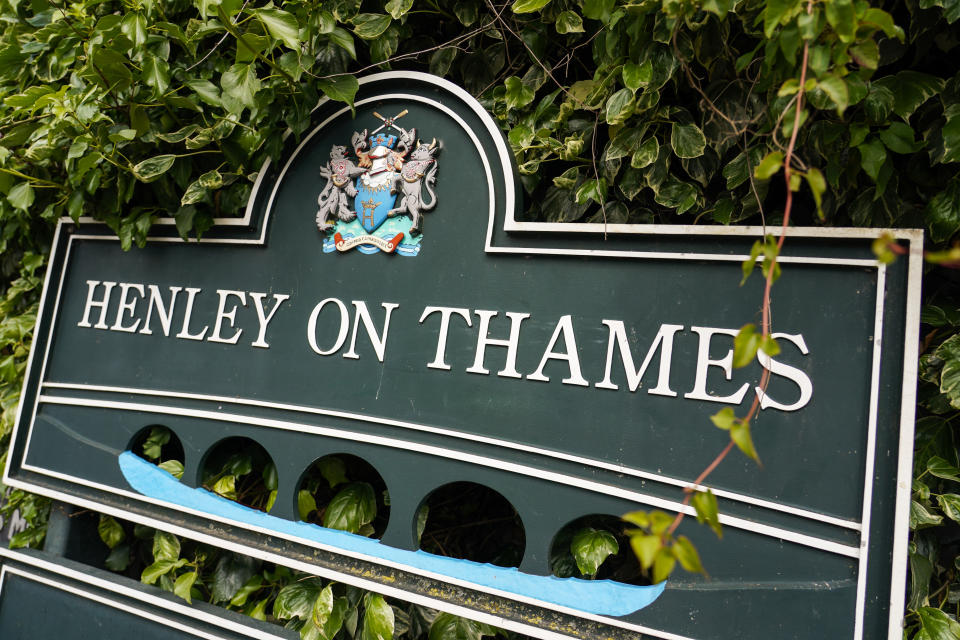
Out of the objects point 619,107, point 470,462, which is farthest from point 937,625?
point 619,107

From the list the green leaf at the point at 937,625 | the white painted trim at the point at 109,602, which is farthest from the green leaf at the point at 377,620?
the green leaf at the point at 937,625

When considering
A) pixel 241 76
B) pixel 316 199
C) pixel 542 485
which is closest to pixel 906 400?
pixel 542 485

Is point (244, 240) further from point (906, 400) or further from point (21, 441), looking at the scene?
point (906, 400)

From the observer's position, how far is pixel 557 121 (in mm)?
1336

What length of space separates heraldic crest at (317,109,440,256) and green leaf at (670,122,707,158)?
0.50 metres

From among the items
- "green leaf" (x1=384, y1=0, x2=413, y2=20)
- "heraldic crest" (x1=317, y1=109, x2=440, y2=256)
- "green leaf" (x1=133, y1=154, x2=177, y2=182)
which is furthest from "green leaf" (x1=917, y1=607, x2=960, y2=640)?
"green leaf" (x1=133, y1=154, x2=177, y2=182)

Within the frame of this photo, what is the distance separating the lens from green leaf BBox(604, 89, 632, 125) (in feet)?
3.88

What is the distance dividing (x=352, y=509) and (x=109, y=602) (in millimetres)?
719

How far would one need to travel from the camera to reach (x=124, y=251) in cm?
177

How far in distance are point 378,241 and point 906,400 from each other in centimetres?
104

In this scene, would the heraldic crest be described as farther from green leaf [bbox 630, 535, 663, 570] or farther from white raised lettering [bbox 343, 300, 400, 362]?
green leaf [bbox 630, 535, 663, 570]

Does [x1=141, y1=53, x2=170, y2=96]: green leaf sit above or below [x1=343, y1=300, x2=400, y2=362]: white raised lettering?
above

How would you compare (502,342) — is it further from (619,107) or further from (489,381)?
(619,107)

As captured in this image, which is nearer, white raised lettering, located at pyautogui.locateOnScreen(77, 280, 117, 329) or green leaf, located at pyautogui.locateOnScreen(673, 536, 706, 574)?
green leaf, located at pyautogui.locateOnScreen(673, 536, 706, 574)
